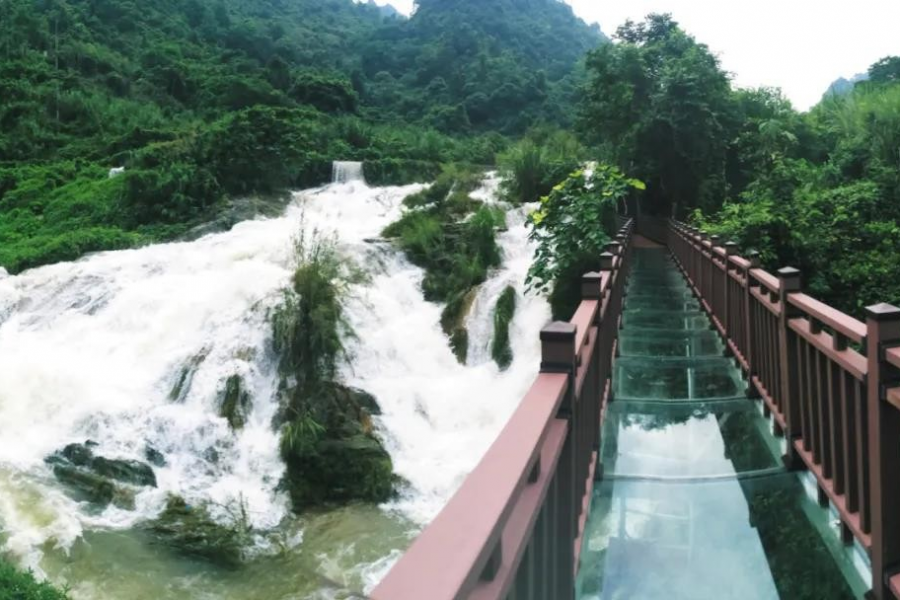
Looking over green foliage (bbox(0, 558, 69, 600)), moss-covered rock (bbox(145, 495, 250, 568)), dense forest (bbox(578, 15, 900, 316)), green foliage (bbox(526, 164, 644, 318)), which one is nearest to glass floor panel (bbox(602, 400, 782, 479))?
moss-covered rock (bbox(145, 495, 250, 568))

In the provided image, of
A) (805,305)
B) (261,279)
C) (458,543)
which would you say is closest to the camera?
(458,543)

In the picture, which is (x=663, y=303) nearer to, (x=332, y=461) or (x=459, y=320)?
(x=459, y=320)

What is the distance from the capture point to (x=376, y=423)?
8.31 metres

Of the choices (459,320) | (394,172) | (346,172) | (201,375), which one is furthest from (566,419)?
(346,172)

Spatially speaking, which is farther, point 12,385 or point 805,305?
point 12,385

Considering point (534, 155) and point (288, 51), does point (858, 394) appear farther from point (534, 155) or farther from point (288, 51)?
point (288, 51)

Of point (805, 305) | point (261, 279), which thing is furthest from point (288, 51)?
point (805, 305)

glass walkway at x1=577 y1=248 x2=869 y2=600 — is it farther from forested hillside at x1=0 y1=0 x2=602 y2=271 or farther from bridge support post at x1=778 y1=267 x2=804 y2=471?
forested hillside at x1=0 y1=0 x2=602 y2=271

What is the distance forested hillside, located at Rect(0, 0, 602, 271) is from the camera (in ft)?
58.2

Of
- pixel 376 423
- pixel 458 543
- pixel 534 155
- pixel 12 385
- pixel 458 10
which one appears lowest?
pixel 376 423

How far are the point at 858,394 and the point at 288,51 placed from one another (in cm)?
4846

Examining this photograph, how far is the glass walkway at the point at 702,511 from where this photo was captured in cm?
245

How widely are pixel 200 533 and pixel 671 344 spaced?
464cm

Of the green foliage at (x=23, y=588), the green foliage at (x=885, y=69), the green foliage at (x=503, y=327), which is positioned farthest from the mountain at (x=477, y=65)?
the green foliage at (x=23, y=588)
